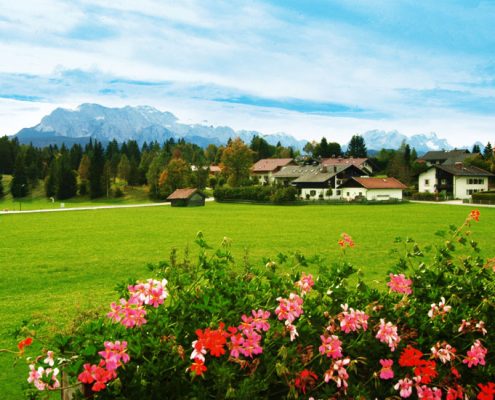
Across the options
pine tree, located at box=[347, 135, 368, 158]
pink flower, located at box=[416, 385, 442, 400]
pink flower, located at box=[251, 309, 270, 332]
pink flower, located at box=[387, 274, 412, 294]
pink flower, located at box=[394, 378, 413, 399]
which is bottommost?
pink flower, located at box=[416, 385, 442, 400]

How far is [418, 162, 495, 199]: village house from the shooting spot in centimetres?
6825

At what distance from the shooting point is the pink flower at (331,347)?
8.75ft

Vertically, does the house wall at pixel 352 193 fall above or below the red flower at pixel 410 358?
below

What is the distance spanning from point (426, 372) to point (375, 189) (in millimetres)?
63155

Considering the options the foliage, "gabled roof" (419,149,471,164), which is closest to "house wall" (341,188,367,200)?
the foliage

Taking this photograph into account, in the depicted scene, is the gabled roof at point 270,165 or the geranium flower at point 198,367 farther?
the gabled roof at point 270,165

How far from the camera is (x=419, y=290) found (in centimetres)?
368

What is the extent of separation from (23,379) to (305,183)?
227 ft

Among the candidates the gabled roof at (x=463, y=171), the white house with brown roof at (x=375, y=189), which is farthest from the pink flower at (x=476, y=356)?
the gabled roof at (x=463, y=171)

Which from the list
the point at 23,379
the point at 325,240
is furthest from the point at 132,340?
the point at 325,240

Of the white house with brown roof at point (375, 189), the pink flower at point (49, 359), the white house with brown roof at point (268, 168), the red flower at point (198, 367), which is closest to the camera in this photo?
the red flower at point (198, 367)

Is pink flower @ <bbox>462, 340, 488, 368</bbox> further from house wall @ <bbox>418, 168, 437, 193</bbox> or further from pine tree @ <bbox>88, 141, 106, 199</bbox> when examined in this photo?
pine tree @ <bbox>88, 141, 106, 199</bbox>

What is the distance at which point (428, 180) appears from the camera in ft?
237

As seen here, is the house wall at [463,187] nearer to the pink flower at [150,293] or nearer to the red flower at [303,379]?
the red flower at [303,379]
